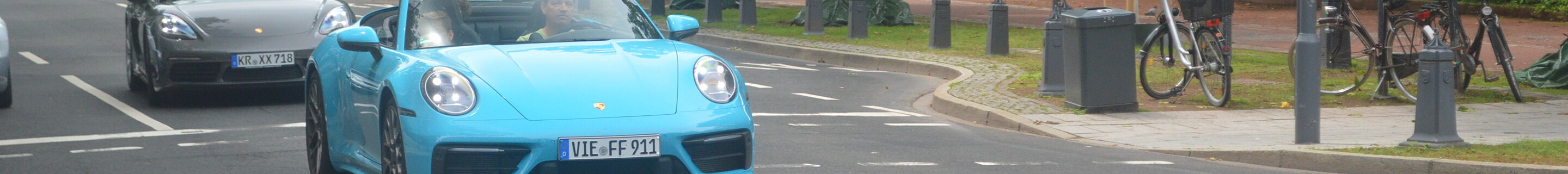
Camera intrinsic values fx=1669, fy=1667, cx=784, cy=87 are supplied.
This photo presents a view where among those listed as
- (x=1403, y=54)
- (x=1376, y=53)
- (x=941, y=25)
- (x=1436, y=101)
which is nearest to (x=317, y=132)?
(x=1436, y=101)

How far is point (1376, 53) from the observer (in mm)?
10695

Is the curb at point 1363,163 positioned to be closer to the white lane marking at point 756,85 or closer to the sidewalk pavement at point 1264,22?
the white lane marking at point 756,85

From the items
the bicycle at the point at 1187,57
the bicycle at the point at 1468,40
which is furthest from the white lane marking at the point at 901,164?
the bicycle at the point at 1468,40

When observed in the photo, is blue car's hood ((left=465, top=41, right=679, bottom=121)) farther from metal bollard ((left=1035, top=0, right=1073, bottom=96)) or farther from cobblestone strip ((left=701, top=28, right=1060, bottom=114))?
metal bollard ((left=1035, top=0, right=1073, bottom=96))

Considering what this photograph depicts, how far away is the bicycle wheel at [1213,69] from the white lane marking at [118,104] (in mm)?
5884

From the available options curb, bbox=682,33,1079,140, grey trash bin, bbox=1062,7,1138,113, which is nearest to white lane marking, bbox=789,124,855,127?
curb, bbox=682,33,1079,140

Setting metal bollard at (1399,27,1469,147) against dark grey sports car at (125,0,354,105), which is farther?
dark grey sports car at (125,0,354,105)

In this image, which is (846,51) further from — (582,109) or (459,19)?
(582,109)

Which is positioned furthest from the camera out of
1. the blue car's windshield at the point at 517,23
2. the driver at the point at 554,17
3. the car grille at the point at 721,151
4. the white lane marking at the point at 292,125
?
the white lane marking at the point at 292,125

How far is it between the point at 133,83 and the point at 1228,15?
7.26 metres

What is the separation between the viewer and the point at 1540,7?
23.5m

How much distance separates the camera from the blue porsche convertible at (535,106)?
487 centimetres

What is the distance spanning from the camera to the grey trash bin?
954 centimetres

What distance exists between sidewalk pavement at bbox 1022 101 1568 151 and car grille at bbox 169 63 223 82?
15.5 feet
